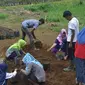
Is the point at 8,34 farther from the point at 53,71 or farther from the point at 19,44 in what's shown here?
the point at 53,71

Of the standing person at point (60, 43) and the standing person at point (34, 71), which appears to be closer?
the standing person at point (34, 71)

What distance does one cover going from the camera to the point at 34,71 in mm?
9055

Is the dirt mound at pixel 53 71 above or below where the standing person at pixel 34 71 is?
below

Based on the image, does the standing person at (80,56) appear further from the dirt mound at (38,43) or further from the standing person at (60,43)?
the dirt mound at (38,43)

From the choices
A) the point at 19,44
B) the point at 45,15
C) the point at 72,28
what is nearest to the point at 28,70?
the point at 72,28

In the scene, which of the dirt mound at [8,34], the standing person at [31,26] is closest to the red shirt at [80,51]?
the standing person at [31,26]

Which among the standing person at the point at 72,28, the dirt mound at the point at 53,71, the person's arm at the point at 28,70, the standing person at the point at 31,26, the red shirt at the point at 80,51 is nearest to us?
the red shirt at the point at 80,51

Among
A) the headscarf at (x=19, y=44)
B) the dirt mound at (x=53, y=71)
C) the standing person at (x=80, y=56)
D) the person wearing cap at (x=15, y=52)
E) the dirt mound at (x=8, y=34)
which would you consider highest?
the standing person at (x=80, y=56)

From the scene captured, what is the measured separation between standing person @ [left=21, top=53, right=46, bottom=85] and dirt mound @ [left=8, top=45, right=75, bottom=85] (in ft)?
0.67

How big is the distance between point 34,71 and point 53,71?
1246 millimetres

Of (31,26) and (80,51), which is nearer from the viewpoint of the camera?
(80,51)

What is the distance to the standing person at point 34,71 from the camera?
8.92 meters

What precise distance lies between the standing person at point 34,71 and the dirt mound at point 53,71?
205 mm

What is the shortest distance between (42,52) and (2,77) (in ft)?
13.5
